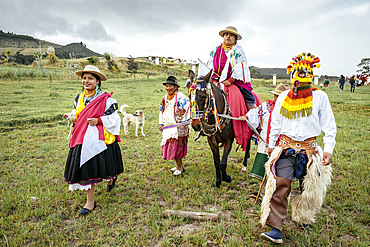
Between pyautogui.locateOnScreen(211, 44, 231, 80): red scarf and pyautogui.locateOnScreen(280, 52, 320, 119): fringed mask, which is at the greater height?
pyautogui.locateOnScreen(211, 44, 231, 80): red scarf

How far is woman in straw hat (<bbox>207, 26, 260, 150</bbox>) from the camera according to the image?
424 cm

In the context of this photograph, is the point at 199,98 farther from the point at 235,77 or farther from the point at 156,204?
the point at 156,204

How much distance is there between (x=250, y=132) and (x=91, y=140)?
319cm

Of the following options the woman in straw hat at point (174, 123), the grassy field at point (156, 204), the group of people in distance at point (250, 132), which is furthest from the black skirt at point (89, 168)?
the woman in straw hat at point (174, 123)

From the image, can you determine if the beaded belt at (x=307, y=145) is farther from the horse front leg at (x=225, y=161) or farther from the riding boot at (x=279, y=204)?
the horse front leg at (x=225, y=161)

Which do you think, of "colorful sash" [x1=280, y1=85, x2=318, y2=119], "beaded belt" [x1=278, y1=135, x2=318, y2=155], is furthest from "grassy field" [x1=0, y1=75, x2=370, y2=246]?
"colorful sash" [x1=280, y1=85, x2=318, y2=119]

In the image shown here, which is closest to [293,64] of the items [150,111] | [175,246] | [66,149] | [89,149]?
[175,246]

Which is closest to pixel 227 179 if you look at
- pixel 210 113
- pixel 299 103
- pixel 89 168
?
pixel 210 113

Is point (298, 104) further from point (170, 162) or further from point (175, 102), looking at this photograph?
point (170, 162)

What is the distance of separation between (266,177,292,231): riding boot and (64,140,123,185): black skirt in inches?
109

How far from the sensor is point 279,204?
2.66 meters

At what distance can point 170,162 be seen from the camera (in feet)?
19.3

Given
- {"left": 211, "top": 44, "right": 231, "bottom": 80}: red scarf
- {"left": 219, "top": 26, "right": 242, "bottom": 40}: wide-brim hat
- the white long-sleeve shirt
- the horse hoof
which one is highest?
{"left": 219, "top": 26, "right": 242, "bottom": 40}: wide-brim hat

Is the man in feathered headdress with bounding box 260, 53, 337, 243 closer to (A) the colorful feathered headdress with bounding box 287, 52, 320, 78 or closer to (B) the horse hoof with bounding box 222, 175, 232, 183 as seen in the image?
(A) the colorful feathered headdress with bounding box 287, 52, 320, 78
